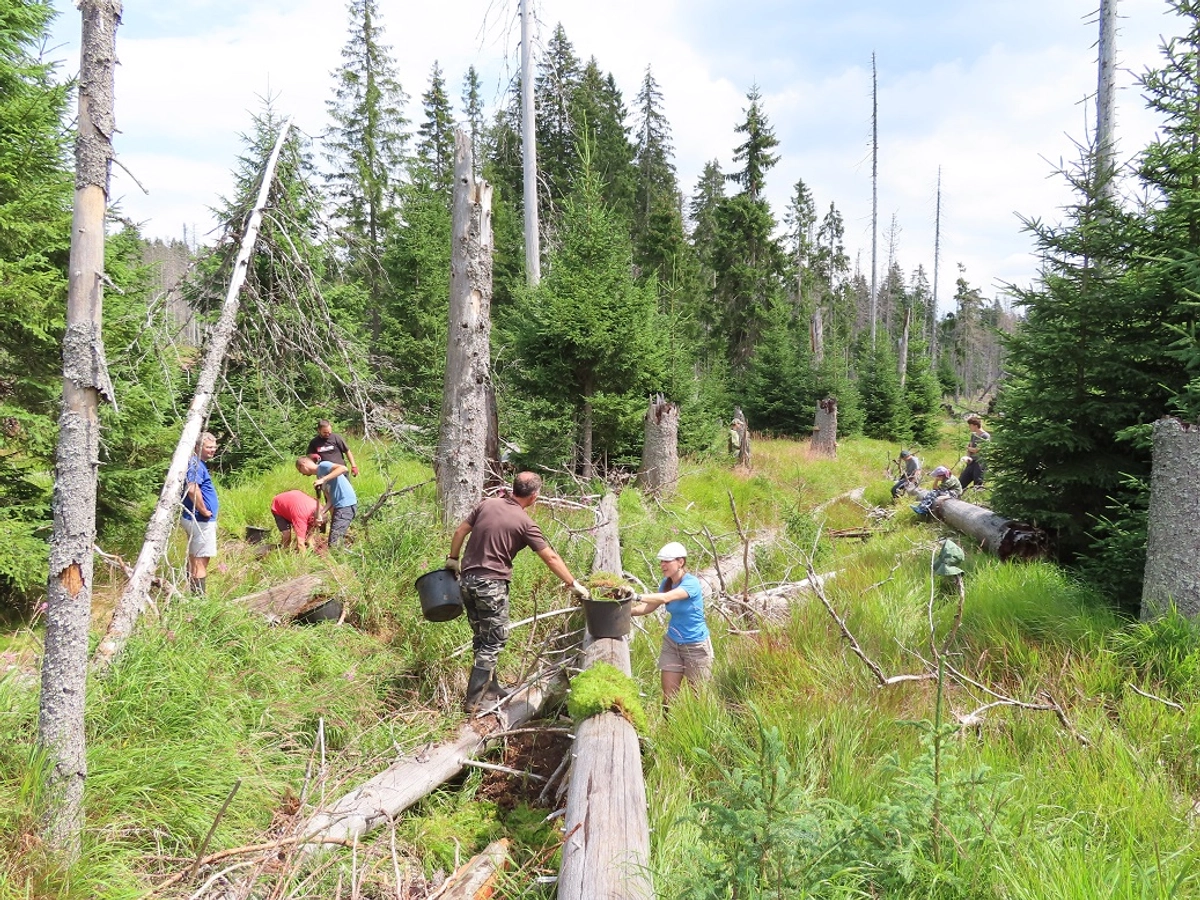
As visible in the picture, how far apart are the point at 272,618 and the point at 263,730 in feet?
4.62

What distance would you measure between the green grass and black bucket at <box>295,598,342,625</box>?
201 mm

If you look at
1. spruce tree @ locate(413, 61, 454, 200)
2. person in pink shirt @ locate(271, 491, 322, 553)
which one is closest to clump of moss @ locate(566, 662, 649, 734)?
person in pink shirt @ locate(271, 491, 322, 553)

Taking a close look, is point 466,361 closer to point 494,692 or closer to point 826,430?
point 494,692

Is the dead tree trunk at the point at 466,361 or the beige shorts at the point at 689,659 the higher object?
the dead tree trunk at the point at 466,361

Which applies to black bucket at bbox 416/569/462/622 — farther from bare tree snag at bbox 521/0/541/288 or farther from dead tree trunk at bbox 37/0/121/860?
bare tree snag at bbox 521/0/541/288

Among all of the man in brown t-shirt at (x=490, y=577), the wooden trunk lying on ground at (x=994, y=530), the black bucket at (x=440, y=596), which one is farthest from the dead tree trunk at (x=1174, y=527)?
the black bucket at (x=440, y=596)

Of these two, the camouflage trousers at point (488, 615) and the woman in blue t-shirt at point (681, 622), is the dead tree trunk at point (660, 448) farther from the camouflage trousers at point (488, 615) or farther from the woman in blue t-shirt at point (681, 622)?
the camouflage trousers at point (488, 615)

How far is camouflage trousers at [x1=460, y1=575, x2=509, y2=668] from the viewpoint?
4.69 metres

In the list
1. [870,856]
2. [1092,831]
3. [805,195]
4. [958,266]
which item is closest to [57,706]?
[870,856]

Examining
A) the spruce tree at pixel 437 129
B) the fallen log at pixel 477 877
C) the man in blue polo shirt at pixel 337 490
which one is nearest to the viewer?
the fallen log at pixel 477 877

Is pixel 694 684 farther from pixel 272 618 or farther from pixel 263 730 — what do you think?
pixel 272 618

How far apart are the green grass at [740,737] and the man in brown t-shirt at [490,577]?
1.13ft

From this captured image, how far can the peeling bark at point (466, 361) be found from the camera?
7168 millimetres

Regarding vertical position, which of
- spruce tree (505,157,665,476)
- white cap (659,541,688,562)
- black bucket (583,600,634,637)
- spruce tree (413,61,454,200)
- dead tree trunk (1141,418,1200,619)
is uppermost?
spruce tree (413,61,454,200)
